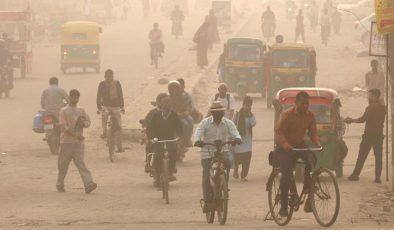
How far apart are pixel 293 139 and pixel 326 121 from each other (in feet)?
20.7

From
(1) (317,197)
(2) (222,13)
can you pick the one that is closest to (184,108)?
(1) (317,197)

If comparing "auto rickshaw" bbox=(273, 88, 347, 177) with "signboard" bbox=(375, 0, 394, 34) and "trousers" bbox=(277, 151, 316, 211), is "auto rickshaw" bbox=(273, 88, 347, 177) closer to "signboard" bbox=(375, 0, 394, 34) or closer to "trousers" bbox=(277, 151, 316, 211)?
"signboard" bbox=(375, 0, 394, 34)

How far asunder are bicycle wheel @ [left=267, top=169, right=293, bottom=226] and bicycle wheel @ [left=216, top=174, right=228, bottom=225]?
536mm

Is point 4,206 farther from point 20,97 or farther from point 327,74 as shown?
point 327,74

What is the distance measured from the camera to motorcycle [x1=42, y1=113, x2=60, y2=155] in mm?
23938

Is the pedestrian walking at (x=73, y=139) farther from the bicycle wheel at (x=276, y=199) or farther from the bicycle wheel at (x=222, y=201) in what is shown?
the bicycle wheel at (x=276, y=199)

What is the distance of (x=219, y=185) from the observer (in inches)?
605

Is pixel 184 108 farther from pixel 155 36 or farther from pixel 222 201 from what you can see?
pixel 155 36

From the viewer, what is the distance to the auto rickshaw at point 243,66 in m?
36.5

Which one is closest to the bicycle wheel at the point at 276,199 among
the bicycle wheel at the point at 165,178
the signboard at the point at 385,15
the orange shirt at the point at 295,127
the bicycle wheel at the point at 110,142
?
the orange shirt at the point at 295,127

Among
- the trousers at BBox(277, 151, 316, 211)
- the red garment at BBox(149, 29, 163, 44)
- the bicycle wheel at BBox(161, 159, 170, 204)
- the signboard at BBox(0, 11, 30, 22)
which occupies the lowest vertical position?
Answer: the bicycle wheel at BBox(161, 159, 170, 204)

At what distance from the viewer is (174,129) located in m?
18.6

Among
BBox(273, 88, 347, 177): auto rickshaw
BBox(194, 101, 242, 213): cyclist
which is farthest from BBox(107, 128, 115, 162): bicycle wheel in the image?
BBox(194, 101, 242, 213): cyclist

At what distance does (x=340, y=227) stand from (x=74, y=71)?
114 feet
